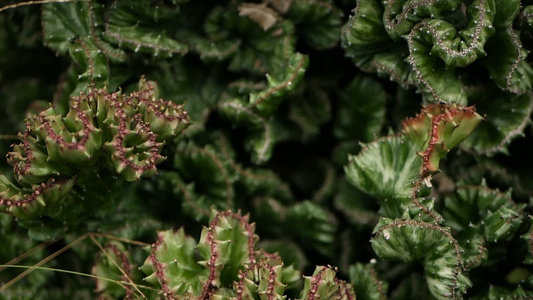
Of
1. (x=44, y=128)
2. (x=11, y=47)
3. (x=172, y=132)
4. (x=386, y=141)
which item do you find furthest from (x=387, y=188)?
(x=11, y=47)

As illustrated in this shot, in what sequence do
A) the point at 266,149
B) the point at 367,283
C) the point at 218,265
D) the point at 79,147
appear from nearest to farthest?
1. the point at 79,147
2. the point at 218,265
3. the point at 367,283
4. the point at 266,149

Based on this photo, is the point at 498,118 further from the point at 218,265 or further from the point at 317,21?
the point at 218,265

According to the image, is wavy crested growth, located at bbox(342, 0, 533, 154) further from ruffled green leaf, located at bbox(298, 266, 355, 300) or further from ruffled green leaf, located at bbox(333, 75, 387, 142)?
ruffled green leaf, located at bbox(298, 266, 355, 300)

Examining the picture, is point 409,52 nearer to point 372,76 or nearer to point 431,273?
point 372,76

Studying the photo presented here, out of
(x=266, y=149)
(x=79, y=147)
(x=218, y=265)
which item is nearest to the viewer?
(x=79, y=147)

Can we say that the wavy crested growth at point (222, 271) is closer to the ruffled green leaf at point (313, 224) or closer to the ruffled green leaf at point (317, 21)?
the ruffled green leaf at point (313, 224)

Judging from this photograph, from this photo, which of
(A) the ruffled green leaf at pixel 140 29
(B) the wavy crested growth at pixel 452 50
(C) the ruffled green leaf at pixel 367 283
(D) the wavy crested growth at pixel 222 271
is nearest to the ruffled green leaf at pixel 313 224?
(C) the ruffled green leaf at pixel 367 283

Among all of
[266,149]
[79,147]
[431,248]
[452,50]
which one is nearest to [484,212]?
[431,248]

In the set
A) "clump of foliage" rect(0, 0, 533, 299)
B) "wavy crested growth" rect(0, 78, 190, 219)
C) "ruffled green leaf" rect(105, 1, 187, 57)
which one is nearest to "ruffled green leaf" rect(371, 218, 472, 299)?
"clump of foliage" rect(0, 0, 533, 299)

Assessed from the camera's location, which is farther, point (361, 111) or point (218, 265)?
point (361, 111)
